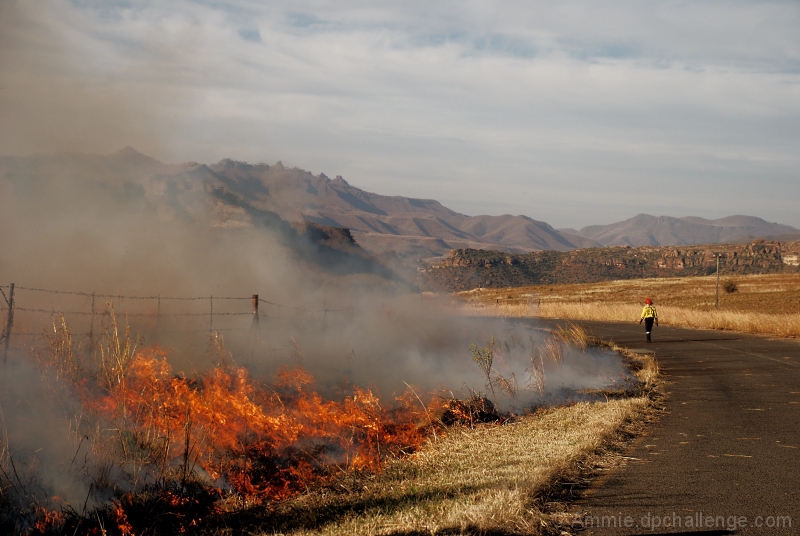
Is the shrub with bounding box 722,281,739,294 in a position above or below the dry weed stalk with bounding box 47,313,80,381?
below

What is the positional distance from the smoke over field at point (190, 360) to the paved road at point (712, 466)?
265 cm

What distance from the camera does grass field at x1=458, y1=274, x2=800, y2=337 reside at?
29117 mm

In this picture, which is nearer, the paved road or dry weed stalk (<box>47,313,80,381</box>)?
the paved road

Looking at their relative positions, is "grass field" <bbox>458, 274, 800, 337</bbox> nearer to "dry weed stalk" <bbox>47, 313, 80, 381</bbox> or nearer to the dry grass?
the dry grass

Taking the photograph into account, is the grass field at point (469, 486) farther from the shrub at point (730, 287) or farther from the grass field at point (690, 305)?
the shrub at point (730, 287)

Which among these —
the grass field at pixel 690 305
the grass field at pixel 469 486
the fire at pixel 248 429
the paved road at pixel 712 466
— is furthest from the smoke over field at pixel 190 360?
the grass field at pixel 690 305

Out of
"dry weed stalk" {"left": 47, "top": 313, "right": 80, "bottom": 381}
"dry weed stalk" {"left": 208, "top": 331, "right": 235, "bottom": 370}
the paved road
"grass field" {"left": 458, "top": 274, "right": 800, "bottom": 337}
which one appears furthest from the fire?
"grass field" {"left": 458, "top": 274, "right": 800, "bottom": 337}

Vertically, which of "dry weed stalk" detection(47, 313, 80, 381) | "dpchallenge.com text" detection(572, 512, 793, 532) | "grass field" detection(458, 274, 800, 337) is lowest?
"grass field" detection(458, 274, 800, 337)

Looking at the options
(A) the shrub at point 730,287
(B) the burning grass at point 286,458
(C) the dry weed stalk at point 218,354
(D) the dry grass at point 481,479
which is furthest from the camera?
(A) the shrub at point 730,287

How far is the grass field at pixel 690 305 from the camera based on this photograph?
29117 mm

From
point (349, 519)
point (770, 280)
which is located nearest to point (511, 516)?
point (349, 519)

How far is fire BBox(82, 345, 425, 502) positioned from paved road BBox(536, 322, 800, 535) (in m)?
3.09

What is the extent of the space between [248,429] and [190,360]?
17.0 ft

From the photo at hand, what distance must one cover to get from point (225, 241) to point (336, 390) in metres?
15.0
